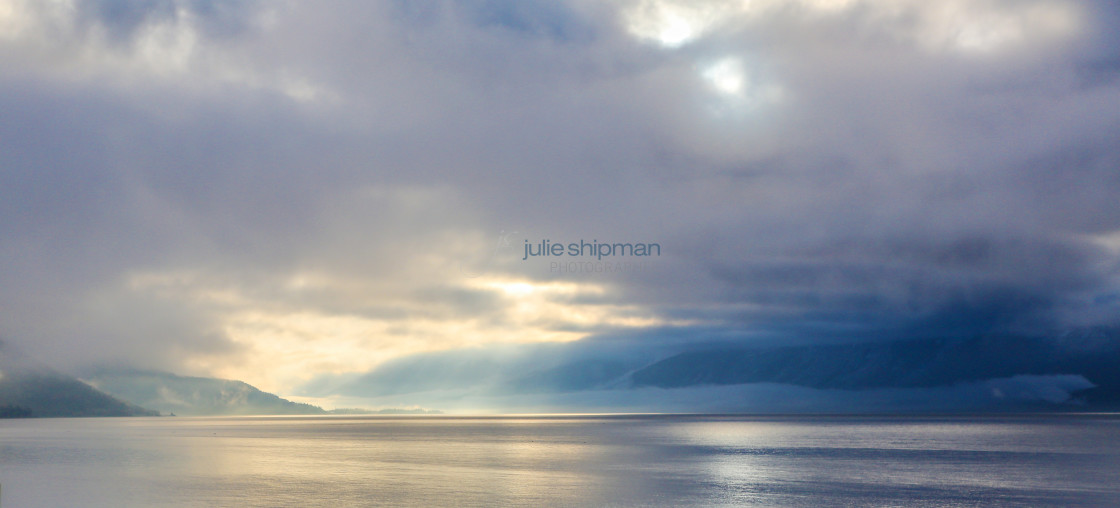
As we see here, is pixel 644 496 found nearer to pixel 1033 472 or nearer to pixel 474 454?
pixel 1033 472

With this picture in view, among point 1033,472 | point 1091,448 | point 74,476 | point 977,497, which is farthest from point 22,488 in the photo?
point 1091,448

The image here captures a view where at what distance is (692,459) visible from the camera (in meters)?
129

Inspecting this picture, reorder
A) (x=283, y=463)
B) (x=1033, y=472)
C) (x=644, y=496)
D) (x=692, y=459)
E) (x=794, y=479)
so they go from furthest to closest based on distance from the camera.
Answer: (x=692, y=459)
(x=283, y=463)
(x=1033, y=472)
(x=794, y=479)
(x=644, y=496)

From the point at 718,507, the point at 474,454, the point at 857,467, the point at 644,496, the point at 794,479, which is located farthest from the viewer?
the point at 474,454

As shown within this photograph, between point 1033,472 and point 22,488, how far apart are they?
115654 millimetres

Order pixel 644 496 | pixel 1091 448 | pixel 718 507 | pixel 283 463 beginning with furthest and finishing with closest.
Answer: pixel 1091 448 < pixel 283 463 < pixel 644 496 < pixel 718 507

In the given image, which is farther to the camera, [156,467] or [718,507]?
[156,467]

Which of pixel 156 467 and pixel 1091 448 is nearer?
pixel 156 467

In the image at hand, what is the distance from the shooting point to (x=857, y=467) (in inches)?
4405

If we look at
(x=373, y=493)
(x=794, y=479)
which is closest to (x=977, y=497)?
(x=794, y=479)

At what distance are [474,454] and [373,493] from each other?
66.6 metres

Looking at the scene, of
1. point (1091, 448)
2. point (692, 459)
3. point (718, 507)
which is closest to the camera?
point (718, 507)

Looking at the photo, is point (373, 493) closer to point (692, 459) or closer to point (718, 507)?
point (718, 507)

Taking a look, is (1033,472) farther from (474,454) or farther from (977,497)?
(474,454)
